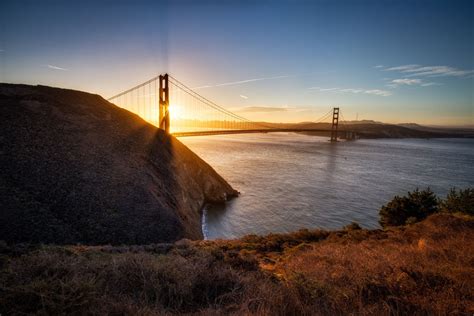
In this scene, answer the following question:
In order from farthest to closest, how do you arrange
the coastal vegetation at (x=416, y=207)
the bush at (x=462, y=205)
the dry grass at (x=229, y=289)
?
the coastal vegetation at (x=416, y=207) → the bush at (x=462, y=205) → the dry grass at (x=229, y=289)

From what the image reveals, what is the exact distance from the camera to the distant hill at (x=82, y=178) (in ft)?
46.7

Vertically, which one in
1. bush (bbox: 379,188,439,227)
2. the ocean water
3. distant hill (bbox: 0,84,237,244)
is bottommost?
the ocean water

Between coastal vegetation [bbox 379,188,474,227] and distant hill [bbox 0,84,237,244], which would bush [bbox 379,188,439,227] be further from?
distant hill [bbox 0,84,237,244]

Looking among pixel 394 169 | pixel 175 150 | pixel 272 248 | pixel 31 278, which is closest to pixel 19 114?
pixel 175 150

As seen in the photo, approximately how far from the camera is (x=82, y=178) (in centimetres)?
1756

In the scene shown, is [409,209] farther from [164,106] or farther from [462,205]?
[164,106]

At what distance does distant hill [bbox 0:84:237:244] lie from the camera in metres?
14.2

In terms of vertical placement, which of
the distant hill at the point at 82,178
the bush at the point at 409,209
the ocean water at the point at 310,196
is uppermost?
the distant hill at the point at 82,178

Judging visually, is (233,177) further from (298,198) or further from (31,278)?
(31,278)

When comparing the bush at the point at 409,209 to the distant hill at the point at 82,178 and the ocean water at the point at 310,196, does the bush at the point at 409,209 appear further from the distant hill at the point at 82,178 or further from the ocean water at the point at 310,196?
the distant hill at the point at 82,178

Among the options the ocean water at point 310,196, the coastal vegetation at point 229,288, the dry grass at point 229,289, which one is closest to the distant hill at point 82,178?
the ocean water at point 310,196

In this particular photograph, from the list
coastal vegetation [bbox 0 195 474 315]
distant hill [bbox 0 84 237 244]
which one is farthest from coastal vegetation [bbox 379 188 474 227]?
distant hill [bbox 0 84 237 244]

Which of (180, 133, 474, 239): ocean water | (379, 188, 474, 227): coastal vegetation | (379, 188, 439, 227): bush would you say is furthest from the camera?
(180, 133, 474, 239): ocean water

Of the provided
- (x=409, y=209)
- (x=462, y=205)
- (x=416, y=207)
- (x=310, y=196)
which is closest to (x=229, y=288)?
(x=409, y=209)
